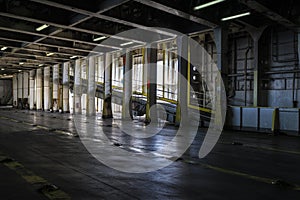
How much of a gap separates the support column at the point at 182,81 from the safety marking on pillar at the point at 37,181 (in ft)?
29.7

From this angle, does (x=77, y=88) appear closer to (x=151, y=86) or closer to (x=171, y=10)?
(x=151, y=86)

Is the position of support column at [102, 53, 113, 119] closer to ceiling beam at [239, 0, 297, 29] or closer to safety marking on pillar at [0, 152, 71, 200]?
ceiling beam at [239, 0, 297, 29]

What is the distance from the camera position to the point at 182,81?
13234 millimetres

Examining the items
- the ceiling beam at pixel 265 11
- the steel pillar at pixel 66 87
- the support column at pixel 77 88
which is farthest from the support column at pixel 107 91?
the ceiling beam at pixel 265 11

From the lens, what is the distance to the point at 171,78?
24734mm

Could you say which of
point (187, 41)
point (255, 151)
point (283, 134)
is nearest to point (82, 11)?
point (187, 41)

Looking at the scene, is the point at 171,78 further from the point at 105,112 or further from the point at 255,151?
the point at 255,151

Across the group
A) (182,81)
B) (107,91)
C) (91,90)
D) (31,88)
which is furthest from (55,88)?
(182,81)

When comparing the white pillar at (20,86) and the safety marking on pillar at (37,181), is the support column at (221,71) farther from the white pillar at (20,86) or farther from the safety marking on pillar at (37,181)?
the white pillar at (20,86)

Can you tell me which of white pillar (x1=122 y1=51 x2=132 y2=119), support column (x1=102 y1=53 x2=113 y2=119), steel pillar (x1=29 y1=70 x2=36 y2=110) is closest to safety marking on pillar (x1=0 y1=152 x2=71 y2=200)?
white pillar (x1=122 y1=51 x2=132 y2=119)

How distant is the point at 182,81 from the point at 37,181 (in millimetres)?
10220

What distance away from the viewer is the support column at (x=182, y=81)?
1314 centimetres

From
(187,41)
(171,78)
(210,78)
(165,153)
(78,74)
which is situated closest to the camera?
(165,153)

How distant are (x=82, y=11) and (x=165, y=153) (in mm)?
7138
